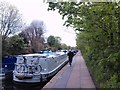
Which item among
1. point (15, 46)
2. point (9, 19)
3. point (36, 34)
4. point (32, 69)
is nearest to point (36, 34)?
point (36, 34)

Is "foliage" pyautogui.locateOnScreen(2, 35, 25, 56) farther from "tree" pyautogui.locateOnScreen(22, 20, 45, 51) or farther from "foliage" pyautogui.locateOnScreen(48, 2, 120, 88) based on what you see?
"foliage" pyautogui.locateOnScreen(48, 2, 120, 88)

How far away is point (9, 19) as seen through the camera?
42.3 metres

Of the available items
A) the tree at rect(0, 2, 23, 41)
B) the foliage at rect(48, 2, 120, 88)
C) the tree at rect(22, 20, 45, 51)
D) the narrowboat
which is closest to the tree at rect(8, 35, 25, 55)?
the tree at rect(0, 2, 23, 41)

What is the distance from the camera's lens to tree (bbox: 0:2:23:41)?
4110 centimetres

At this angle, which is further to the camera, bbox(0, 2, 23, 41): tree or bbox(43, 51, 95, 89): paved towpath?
bbox(0, 2, 23, 41): tree

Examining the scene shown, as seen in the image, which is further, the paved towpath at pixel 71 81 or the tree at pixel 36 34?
the tree at pixel 36 34

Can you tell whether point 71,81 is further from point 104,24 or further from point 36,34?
point 36,34

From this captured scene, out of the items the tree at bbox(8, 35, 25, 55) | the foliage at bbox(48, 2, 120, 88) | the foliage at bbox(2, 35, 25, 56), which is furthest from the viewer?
the tree at bbox(8, 35, 25, 55)

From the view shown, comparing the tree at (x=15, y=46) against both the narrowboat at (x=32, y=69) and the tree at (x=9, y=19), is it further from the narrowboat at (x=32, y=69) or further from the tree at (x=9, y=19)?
the narrowboat at (x=32, y=69)

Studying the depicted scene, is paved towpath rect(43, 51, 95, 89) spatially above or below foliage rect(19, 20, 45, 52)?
below

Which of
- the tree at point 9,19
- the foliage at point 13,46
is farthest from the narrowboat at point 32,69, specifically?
the tree at point 9,19

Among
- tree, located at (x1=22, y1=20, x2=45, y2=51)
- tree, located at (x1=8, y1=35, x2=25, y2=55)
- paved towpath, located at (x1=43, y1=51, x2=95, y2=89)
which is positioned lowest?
paved towpath, located at (x1=43, y1=51, x2=95, y2=89)

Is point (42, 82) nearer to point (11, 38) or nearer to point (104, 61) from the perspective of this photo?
point (104, 61)

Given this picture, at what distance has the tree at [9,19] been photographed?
41.1 metres
